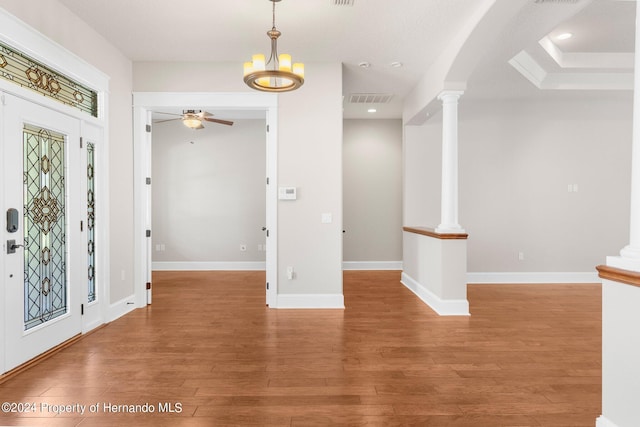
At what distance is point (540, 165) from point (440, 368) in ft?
15.6

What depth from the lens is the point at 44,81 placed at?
3174 millimetres

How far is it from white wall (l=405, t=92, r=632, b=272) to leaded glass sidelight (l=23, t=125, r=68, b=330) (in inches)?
185

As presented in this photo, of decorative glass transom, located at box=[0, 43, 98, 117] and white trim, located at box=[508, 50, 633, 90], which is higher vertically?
white trim, located at box=[508, 50, 633, 90]

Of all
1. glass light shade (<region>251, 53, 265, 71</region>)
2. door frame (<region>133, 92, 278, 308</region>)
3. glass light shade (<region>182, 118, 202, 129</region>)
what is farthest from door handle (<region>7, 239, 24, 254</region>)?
glass light shade (<region>182, 118, 202, 129</region>)

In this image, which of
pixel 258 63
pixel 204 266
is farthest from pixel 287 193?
pixel 204 266

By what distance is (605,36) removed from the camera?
14.4 ft

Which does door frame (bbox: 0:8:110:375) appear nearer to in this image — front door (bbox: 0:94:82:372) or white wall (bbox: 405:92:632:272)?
front door (bbox: 0:94:82:372)

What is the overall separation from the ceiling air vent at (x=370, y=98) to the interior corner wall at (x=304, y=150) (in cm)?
142

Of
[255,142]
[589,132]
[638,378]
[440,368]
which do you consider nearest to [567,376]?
[440,368]

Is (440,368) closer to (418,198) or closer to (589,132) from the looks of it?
(418,198)

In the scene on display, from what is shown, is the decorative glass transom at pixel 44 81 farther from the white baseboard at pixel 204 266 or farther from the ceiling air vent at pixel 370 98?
the white baseboard at pixel 204 266

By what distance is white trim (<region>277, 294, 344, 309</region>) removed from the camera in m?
4.64

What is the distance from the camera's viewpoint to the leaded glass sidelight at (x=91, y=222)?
3811 mm

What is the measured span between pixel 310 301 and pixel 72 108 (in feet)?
10.8
